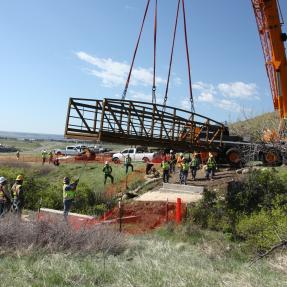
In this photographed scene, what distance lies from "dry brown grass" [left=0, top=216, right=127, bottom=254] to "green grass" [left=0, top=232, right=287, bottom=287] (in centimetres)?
40

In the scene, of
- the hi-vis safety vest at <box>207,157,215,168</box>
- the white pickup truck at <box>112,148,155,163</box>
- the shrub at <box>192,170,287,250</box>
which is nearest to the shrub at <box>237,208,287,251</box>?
the shrub at <box>192,170,287,250</box>

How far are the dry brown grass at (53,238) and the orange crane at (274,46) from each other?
13461 mm

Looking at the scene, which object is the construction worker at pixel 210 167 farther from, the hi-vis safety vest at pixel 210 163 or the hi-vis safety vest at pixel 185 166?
the hi-vis safety vest at pixel 185 166

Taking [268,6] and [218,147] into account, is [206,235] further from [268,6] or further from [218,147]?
[268,6]

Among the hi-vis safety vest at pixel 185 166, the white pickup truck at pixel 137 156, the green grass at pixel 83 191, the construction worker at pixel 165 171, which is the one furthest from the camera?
the white pickup truck at pixel 137 156

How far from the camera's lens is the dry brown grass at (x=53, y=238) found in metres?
9.39

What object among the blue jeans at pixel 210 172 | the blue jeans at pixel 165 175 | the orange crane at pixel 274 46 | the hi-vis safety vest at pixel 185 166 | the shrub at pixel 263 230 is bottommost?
the shrub at pixel 263 230

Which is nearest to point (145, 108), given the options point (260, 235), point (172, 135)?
point (172, 135)

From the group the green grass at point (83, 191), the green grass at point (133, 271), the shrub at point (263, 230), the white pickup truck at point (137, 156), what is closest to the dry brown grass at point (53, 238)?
the green grass at point (133, 271)

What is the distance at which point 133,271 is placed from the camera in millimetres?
7570

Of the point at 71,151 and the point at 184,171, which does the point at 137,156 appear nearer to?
the point at 71,151

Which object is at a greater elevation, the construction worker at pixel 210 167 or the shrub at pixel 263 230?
the construction worker at pixel 210 167

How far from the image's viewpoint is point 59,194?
72.6 feet

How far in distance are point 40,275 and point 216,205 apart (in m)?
11.7
